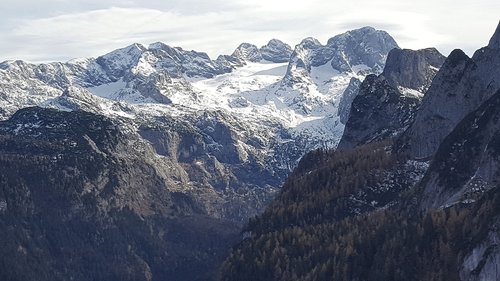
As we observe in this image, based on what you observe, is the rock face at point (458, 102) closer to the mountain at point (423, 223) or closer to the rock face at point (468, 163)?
the mountain at point (423, 223)

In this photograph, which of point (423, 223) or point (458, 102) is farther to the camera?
point (458, 102)

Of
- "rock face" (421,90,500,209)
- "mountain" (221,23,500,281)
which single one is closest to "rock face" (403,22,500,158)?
"mountain" (221,23,500,281)

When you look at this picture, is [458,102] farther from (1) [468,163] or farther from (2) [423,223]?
(2) [423,223]

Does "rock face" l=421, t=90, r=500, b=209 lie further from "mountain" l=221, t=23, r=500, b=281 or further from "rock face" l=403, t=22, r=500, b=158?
"rock face" l=403, t=22, r=500, b=158

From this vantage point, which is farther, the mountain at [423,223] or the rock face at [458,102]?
the rock face at [458,102]

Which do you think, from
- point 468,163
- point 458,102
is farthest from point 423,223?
point 458,102

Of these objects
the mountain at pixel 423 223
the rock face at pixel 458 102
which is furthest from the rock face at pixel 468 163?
the rock face at pixel 458 102

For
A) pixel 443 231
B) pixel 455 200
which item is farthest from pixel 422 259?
pixel 455 200

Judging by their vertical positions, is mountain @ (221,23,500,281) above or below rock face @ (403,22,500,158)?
below

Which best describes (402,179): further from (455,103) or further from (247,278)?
(247,278)

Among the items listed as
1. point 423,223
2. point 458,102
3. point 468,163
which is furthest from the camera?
point 458,102

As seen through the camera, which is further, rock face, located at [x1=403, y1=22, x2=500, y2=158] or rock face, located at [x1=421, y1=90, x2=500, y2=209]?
rock face, located at [x1=403, y1=22, x2=500, y2=158]

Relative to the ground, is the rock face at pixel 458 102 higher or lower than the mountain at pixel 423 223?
higher
